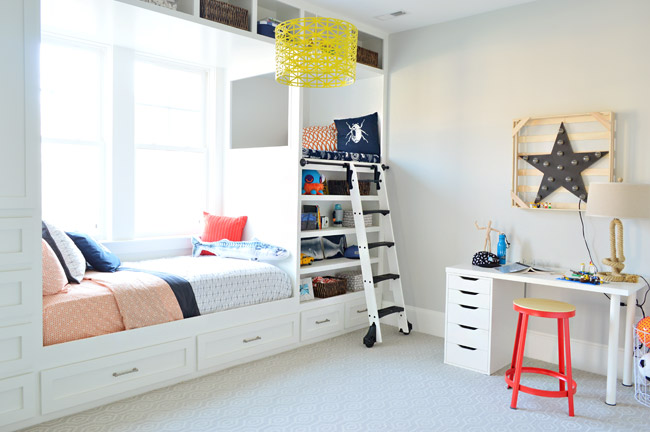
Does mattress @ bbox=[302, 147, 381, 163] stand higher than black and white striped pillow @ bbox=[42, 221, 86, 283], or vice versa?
mattress @ bbox=[302, 147, 381, 163]

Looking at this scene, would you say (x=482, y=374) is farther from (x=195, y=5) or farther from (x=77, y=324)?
(x=195, y=5)

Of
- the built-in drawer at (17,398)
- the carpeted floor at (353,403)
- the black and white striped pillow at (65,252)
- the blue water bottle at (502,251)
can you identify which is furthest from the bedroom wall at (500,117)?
the built-in drawer at (17,398)

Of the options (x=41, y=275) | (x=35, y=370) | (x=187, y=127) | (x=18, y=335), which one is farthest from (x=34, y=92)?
(x=187, y=127)

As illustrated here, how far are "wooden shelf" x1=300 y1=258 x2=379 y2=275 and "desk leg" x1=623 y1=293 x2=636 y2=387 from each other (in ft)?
6.71

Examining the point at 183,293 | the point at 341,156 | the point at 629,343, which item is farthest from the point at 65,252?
the point at 629,343

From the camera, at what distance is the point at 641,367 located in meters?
3.05

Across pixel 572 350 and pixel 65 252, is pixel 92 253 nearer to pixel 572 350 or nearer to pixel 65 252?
pixel 65 252

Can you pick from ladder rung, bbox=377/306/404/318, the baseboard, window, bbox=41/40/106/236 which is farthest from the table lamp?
window, bbox=41/40/106/236

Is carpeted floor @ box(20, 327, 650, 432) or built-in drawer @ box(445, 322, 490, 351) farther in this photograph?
built-in drawer @ box(445, 322, 490, 351)

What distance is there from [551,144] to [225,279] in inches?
97.6

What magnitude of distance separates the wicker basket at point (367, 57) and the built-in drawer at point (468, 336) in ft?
7.52

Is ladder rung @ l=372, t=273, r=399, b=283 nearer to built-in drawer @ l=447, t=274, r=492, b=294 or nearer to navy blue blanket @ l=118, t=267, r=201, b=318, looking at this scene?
built-in drawer @ l=447, t=274, r=492, b=294

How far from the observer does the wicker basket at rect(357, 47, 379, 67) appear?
4.41m

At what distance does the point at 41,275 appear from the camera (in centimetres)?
261
